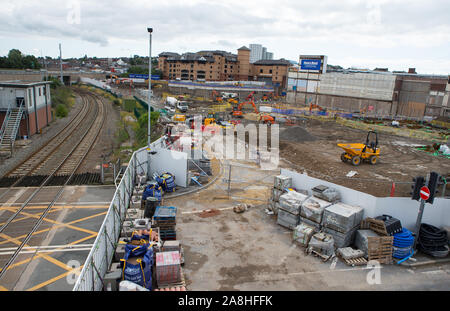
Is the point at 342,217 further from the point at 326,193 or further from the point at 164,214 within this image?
the point at 164,214

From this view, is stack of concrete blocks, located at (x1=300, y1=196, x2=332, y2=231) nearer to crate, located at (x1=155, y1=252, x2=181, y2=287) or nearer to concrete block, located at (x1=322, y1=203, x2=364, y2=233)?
concrete block, located at (x1=322, y1=203, x2=364, y2=233)

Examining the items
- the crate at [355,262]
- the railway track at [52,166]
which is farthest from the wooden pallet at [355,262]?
the railway track at [52,166]

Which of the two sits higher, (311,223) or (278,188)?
(278,188)

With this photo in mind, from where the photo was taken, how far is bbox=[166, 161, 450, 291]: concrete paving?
9766mm

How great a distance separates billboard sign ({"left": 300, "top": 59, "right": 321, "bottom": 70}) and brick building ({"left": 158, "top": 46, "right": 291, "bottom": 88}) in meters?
32.1

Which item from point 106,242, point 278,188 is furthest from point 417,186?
point 106,242

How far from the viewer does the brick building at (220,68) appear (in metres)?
110

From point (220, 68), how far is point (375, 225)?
107 meters

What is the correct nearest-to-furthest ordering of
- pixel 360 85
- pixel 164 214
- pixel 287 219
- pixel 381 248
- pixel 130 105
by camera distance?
pixel 381 248 → pixel 164 214 → pixel 287 219 → pixel 130 105 → pixel 360 85

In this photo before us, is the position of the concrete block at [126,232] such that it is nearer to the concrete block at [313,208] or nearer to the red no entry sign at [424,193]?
the concrete block at [313,208]

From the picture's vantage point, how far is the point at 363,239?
37.8 feet

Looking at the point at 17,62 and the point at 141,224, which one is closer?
the point at 141,224

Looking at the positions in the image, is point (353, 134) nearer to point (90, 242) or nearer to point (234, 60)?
point (90, 242)
